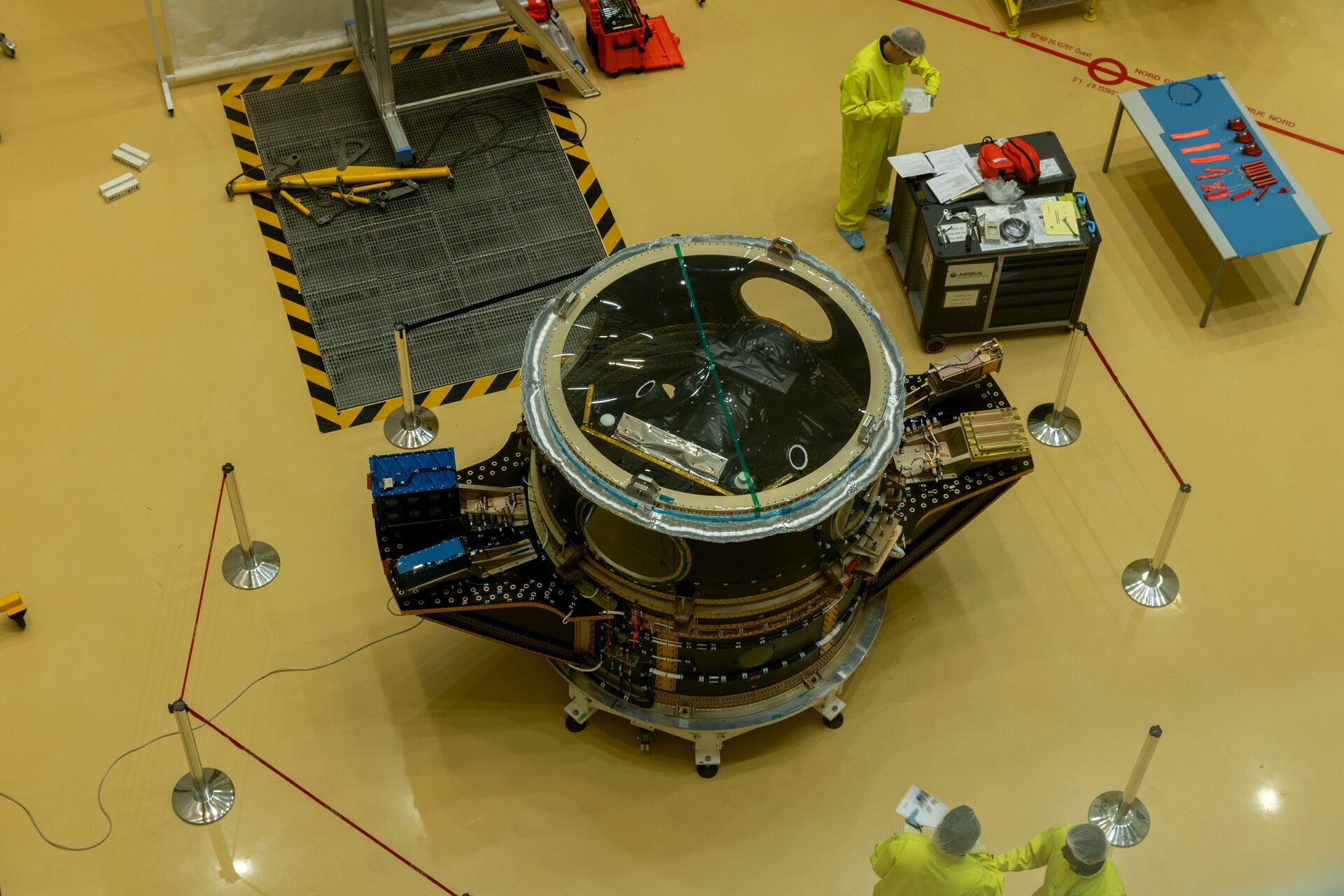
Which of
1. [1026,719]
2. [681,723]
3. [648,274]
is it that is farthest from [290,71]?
[1026,719]

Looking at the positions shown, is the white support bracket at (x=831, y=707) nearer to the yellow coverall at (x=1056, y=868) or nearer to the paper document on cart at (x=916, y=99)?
the yellow coverall at (x=1056, y=868)

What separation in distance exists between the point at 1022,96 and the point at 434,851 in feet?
22.6

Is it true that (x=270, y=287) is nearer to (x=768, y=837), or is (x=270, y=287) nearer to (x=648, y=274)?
(x=648, y=274)

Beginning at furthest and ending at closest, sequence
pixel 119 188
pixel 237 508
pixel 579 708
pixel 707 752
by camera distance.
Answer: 1. pixel 119 188
2. pixel 237 508
3. pixel 579 708
4. pixel 707 752

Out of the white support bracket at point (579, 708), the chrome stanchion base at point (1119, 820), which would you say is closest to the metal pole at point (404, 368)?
the white support bracket at point (579, 708)

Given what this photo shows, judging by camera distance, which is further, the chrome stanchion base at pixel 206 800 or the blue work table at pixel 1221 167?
the blue work table at pixel 1221 167

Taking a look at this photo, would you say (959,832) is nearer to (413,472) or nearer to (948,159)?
(413,472)

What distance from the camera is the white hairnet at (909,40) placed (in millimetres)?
9352

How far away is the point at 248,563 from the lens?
891 centimetres

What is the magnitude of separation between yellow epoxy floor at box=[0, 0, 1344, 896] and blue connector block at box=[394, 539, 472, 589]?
45.3 inches

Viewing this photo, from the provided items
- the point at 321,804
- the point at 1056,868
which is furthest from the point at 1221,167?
the point at 321,804

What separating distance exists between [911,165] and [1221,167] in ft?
6.79

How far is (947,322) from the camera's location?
9883mm

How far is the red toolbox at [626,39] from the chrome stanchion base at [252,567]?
4.55 metres
